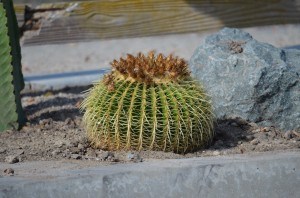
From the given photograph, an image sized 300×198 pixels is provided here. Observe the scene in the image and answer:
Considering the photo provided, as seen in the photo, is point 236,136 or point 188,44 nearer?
point 236,136

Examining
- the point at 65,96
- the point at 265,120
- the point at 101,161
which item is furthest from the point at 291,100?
the point at 65,96

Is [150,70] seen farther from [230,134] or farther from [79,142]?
[230,134]

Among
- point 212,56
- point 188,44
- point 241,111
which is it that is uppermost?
point 212,56

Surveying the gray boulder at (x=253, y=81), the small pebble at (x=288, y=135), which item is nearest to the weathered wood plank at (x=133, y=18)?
the gray boulder at (x=253, y=81)

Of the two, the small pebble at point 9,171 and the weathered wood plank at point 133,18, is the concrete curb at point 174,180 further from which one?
the weathered wood plank at point 133,18

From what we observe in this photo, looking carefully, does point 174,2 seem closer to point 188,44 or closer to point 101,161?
point 101,161

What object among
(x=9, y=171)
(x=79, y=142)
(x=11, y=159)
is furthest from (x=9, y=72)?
(x=9, y=171)
